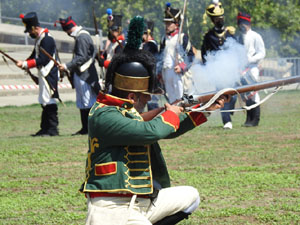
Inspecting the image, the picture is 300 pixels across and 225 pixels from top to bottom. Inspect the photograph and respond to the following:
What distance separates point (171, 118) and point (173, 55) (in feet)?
27.1

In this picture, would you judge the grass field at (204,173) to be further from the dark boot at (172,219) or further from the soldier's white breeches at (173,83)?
the dark boot at (172,219)

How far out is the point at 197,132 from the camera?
468 inches

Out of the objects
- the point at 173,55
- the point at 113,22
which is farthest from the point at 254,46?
the point at 113,22

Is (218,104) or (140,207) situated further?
(218,104)

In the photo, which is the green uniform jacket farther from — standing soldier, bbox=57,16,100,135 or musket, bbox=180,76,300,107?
standing soldier, bbox=57,16,100,135

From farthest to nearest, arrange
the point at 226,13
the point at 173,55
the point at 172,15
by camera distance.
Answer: the point at 226,13 → the point at 173,55 → the point at 172,15

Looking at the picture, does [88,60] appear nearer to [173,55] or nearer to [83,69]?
[83,69]

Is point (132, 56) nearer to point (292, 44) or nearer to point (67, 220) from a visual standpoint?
point (67, 220)

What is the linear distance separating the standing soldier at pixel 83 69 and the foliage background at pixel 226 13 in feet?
24.9

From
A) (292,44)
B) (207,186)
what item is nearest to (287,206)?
(207,186)

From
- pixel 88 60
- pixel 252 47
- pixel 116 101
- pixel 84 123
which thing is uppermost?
pixel 116 101

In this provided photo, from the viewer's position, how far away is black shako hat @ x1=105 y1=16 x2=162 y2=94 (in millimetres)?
4555

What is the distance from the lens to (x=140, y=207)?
4707mm

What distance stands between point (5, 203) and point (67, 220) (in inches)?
39.1
